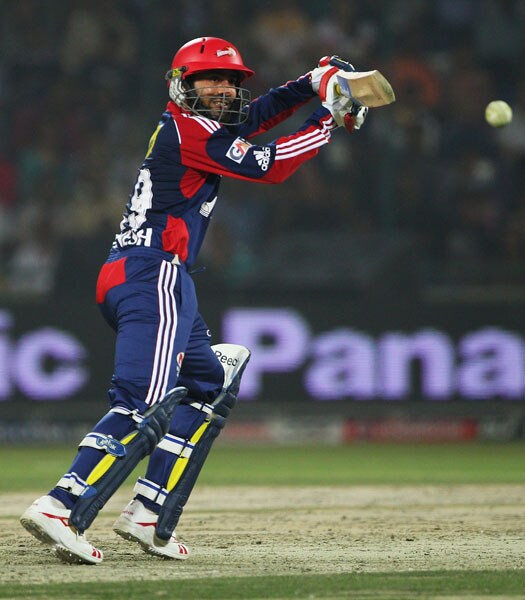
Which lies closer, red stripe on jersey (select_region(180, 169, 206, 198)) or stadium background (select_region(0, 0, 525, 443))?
red stripe on jersey (select_region(180, 169, 206, 198))

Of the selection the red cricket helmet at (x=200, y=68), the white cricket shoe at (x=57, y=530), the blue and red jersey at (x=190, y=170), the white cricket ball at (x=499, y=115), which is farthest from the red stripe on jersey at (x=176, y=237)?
the white cricket ball at (x=499, y=115)

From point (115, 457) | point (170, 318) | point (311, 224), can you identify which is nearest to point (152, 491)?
point (115, 457)

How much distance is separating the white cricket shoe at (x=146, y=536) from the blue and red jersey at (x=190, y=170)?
40.3 inches

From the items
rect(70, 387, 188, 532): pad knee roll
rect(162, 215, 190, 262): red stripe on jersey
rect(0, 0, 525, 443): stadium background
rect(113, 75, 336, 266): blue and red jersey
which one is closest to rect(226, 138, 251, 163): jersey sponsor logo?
rect(113, 75, 336, 266): blue and red jersey

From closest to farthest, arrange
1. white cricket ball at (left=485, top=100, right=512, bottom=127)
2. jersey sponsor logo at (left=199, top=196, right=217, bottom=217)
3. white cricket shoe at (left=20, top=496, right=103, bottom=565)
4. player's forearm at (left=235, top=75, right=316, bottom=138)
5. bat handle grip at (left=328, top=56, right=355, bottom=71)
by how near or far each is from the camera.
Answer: white cricket shoe at (left=20, top=496, right=103, bottom=565), jersey sponsor logo at (left=199, top=196, right=217, bottom=217), bat handle grip at (left=328, top=56, right=355, bottom=71), player's forearm at (left=235, top=75, right=316, bottom=138), white cricket ball at (left=485, top=100, right=512, bottom=127)

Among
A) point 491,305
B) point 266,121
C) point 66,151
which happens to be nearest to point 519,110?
point 491,305

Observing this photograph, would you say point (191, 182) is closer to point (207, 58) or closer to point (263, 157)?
→ point (263, 157)

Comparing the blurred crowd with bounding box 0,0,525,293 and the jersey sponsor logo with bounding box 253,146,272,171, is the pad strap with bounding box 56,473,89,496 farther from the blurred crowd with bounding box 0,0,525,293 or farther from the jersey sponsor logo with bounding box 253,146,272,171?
the blurred crowd with bounding box 0,0,525,293

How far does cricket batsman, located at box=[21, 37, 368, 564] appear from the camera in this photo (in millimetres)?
4438

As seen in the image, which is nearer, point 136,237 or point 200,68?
point 136,237

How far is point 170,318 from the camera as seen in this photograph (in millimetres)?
4625

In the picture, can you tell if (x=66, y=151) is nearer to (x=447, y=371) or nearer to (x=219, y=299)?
(x=219, y=299)

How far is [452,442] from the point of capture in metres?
11.9

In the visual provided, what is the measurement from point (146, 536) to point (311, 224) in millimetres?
7799
